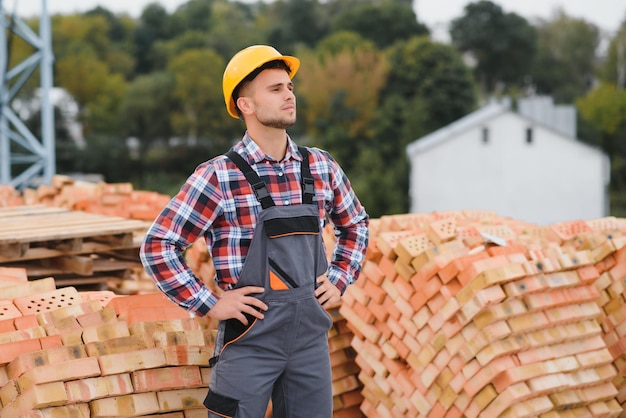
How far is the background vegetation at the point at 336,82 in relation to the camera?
5819 cm

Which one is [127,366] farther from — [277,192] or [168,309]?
[277,192]

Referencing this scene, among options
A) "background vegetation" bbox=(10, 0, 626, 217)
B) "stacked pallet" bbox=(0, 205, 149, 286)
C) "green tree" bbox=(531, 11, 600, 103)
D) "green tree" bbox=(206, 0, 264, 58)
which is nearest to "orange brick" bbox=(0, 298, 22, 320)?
"stacked pallet" bbox=(0, 205, 149, 286)

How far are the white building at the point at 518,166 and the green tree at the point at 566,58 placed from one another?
28764 mm

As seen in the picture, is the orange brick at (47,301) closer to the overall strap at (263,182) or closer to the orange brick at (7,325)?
the orange brick at (7,325)

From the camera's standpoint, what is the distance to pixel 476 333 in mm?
4652

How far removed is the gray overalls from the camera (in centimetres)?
335

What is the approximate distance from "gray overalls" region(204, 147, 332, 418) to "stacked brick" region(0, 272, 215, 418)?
48 cm

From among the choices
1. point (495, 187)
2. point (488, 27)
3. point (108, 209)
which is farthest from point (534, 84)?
point (108, 209)

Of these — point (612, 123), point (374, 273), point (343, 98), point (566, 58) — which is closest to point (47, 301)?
point (374, 273)

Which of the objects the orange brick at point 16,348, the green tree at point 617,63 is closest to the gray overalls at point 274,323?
the orange brick at point 16,348

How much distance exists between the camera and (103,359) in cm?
376

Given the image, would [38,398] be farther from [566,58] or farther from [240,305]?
[566,58]

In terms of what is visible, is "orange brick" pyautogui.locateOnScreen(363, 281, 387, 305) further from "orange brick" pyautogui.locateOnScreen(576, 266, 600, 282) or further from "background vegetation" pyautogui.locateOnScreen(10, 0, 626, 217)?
"background vegetation" pyautogui.locateOnScreen(10, 0, 626, 217)

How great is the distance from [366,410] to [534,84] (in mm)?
75231
